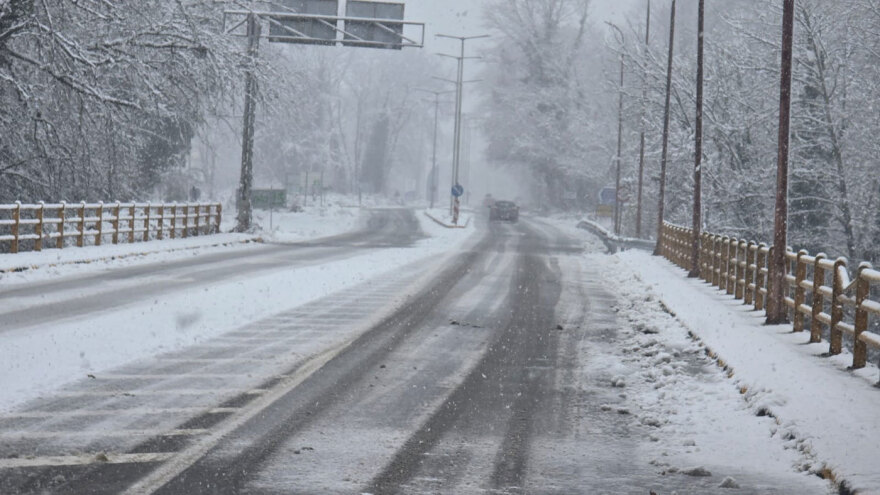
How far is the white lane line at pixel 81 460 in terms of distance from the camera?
22.6 feet

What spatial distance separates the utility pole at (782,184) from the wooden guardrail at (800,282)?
0.65 feet

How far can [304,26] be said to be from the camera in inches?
1470

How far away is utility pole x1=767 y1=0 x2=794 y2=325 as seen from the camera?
16031 millimetres

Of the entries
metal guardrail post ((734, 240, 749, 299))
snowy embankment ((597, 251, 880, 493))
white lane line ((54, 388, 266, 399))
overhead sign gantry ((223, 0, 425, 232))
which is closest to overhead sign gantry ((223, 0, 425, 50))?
overhead sign gantry ((223, 0, 425, 232))

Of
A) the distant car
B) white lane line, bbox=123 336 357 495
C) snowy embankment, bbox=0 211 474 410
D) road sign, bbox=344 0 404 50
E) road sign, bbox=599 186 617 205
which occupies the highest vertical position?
road sign, bbox=344 0 404 50

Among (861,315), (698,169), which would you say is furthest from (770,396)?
(698,169)

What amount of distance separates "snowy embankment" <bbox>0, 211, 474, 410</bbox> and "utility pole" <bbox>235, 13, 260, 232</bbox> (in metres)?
11.4

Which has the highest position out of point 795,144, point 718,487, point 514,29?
point 514,29

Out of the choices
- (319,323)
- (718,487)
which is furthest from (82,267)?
(718,487)

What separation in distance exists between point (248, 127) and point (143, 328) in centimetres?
2561

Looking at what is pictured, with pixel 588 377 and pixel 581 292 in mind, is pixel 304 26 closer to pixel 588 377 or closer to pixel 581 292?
pixel 581 292

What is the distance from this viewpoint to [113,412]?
864cm

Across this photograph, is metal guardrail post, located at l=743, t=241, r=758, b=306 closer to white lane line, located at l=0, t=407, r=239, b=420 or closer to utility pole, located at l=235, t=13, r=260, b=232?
white lane line, located at l=0, t=407, r=239, b=420

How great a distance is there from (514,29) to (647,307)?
63190 mm
